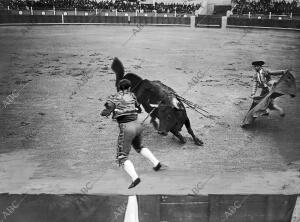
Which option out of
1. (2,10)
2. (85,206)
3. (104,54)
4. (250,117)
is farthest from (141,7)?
(85,206)

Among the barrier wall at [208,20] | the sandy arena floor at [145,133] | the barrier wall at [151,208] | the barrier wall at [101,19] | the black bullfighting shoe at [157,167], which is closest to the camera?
the barrier wall at [151,208]

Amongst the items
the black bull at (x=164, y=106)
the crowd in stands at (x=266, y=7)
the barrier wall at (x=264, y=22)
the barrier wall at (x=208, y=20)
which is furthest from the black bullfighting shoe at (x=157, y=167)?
the crowd in stands at (x=266, y=7)

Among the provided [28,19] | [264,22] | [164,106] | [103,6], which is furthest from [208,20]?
[164,106]

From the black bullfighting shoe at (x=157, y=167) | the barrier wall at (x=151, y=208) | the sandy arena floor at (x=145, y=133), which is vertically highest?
the barrier wall at (x=151, y=208)

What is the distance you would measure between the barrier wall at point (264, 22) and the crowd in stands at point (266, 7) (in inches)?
42.9

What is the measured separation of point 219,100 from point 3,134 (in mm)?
4929

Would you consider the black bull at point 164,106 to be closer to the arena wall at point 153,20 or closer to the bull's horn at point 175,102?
the bull's horn at point 175,102

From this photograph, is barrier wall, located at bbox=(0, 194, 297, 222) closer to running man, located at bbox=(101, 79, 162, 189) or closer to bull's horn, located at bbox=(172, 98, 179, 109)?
running man, located at bbox=(101, 79, 162, 189)

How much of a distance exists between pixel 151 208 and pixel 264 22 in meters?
27.5

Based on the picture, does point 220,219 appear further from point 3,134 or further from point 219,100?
point 219,100

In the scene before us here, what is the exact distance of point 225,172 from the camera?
557 cm

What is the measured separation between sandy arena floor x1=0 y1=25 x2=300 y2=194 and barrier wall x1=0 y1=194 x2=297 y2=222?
3.86 ft

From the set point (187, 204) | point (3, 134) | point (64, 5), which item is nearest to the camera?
point (187, 204)

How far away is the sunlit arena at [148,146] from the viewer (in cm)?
363
